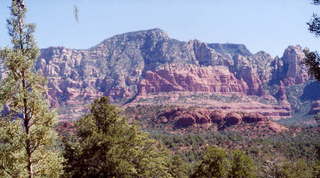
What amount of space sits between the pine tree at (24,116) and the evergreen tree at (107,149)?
8.95m

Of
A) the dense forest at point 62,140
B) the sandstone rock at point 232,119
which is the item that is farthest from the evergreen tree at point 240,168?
the sandstone rock at point 232,119

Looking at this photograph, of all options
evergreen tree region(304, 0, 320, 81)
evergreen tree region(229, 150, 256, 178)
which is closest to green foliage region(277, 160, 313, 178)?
evergreen tree region(229, 150, 256, 178)

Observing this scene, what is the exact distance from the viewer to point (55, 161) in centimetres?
1788

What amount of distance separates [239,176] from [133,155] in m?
18.8

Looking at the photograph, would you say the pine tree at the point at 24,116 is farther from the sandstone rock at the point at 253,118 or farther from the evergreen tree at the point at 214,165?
the sandstone rock at the point at 253,118

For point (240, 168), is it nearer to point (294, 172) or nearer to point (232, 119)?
point (294, 172)

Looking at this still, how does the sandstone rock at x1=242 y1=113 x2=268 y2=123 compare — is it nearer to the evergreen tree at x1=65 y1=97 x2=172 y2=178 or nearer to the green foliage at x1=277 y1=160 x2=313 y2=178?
the green foliage at x1=277 y1=160 x2=313 y2=178

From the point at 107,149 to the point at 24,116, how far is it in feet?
34.5

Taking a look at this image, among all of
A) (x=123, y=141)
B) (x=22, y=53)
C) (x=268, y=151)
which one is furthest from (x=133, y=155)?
(x=268, y=151)

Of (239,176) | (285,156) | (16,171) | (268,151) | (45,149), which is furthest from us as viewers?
(268,151)

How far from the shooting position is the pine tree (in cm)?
1736

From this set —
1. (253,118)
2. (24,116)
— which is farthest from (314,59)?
(253,118)

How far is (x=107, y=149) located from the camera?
27688mm

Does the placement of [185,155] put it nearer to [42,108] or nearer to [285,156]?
[285,156]
